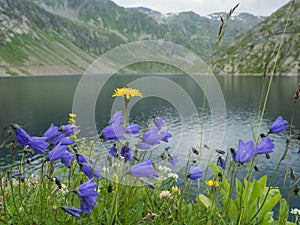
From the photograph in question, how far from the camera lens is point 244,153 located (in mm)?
2707

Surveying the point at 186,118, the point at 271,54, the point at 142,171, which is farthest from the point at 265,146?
the point at 271,54

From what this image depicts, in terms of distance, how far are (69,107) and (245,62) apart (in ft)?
390

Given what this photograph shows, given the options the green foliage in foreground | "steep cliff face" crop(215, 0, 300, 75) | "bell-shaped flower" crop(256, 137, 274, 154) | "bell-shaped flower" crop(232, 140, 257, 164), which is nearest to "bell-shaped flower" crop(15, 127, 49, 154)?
the green foliage in foreground

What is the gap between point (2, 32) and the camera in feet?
654

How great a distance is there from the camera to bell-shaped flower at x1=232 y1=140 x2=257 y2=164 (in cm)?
267

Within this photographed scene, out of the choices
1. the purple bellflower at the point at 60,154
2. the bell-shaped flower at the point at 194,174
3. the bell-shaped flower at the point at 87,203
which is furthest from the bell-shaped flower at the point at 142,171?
the bell-shaped flower at the point at 194,174

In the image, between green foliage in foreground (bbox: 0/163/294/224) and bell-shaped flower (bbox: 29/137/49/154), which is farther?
green foliage in foreground (bbox: 0/163/294/224)

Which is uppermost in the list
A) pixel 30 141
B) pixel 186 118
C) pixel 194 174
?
pixel 30 141

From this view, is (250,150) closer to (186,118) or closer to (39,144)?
(39,144)

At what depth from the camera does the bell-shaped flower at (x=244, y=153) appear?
2668 mm

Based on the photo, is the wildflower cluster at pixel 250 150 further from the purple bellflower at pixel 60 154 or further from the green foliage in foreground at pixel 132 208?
the purple bellflower at pixel 60 154

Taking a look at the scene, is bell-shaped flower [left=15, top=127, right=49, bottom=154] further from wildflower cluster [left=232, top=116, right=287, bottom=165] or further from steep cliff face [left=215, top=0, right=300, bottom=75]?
steep cliff face [left=215, top=0, right=300, bottom=75]

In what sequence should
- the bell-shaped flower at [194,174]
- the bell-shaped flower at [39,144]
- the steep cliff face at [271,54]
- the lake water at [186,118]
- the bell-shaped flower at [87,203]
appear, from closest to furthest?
1. the bell-shaped flower at [87,203]
2. the bell-shaped flower at [39,144]
3. the bell-shaped flower at [194,174]
4. the lake water at [186,118]
5. the steep cliff face at [271,54]

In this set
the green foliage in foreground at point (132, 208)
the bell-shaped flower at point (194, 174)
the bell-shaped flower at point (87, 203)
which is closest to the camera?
the bell-shaped flower at point (87, 203)
